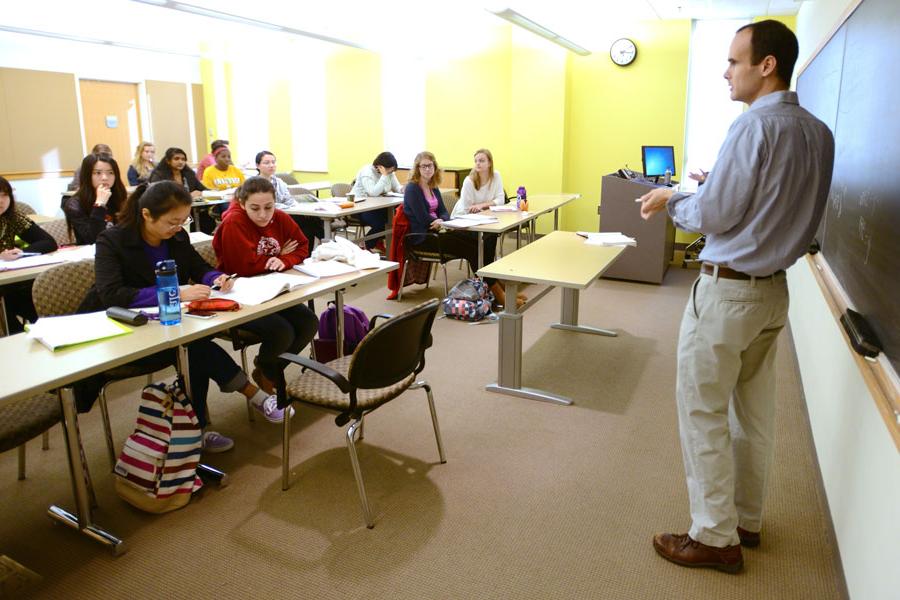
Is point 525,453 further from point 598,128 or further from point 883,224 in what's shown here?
point 598,128

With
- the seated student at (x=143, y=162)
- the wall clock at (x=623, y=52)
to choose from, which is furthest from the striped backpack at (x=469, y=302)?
the seated student at (x=143, y=162)

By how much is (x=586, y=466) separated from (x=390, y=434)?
0.91 m

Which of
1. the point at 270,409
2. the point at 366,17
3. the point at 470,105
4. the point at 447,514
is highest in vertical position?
the point at 366,17

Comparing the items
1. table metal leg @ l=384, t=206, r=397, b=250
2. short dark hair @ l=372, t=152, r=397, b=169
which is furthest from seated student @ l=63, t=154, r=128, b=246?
short dark hair @ l=372, t=152, r=397, b=169

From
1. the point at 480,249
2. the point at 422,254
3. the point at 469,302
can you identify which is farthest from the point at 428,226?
the point at 469,302

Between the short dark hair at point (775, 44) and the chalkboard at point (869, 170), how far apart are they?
0.86 feet

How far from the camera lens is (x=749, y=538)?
213cm

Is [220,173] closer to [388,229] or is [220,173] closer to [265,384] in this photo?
[388,229]

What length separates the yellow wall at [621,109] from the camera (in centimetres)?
727

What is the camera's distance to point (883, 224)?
1672mm

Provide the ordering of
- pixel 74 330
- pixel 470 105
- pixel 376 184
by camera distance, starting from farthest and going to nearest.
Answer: pixel 470 105 → pixel 376 184 → pixel 74 330

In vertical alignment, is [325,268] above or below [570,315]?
above

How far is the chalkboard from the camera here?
1.58 m

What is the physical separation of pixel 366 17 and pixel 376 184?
2.35m
